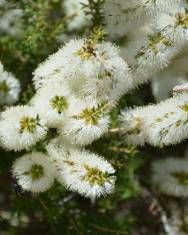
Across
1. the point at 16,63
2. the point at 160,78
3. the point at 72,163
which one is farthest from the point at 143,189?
the point at 72,163

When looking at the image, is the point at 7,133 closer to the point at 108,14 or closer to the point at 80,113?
the point at 80,113

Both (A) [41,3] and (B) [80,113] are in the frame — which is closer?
(B) [80,113]

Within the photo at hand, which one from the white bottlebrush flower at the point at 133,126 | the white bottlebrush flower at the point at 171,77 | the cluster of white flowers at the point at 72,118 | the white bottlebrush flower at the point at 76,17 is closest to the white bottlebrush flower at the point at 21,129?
the cluster of white flowers at the point at 72,118

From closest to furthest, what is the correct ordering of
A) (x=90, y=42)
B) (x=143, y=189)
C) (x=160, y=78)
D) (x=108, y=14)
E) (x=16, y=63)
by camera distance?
(x=90, y=42) < (x=108, y=14) < (x=160, y=78) < (x=16, y=63) < (x=143, y=189)

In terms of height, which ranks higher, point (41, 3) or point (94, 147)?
point (41, 3)

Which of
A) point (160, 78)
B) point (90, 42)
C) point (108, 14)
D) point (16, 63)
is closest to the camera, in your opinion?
point (90, 42)

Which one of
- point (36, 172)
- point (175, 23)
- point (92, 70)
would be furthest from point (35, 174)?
point (175, 23)

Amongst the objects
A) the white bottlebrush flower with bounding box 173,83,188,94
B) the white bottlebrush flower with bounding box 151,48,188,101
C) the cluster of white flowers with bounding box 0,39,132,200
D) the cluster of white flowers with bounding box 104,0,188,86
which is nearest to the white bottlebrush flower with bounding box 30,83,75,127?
the cluster of white flowers with bounding box 0,39,132,200

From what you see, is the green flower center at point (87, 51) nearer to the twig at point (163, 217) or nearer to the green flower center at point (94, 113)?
the green flower center at point (94, 113)
